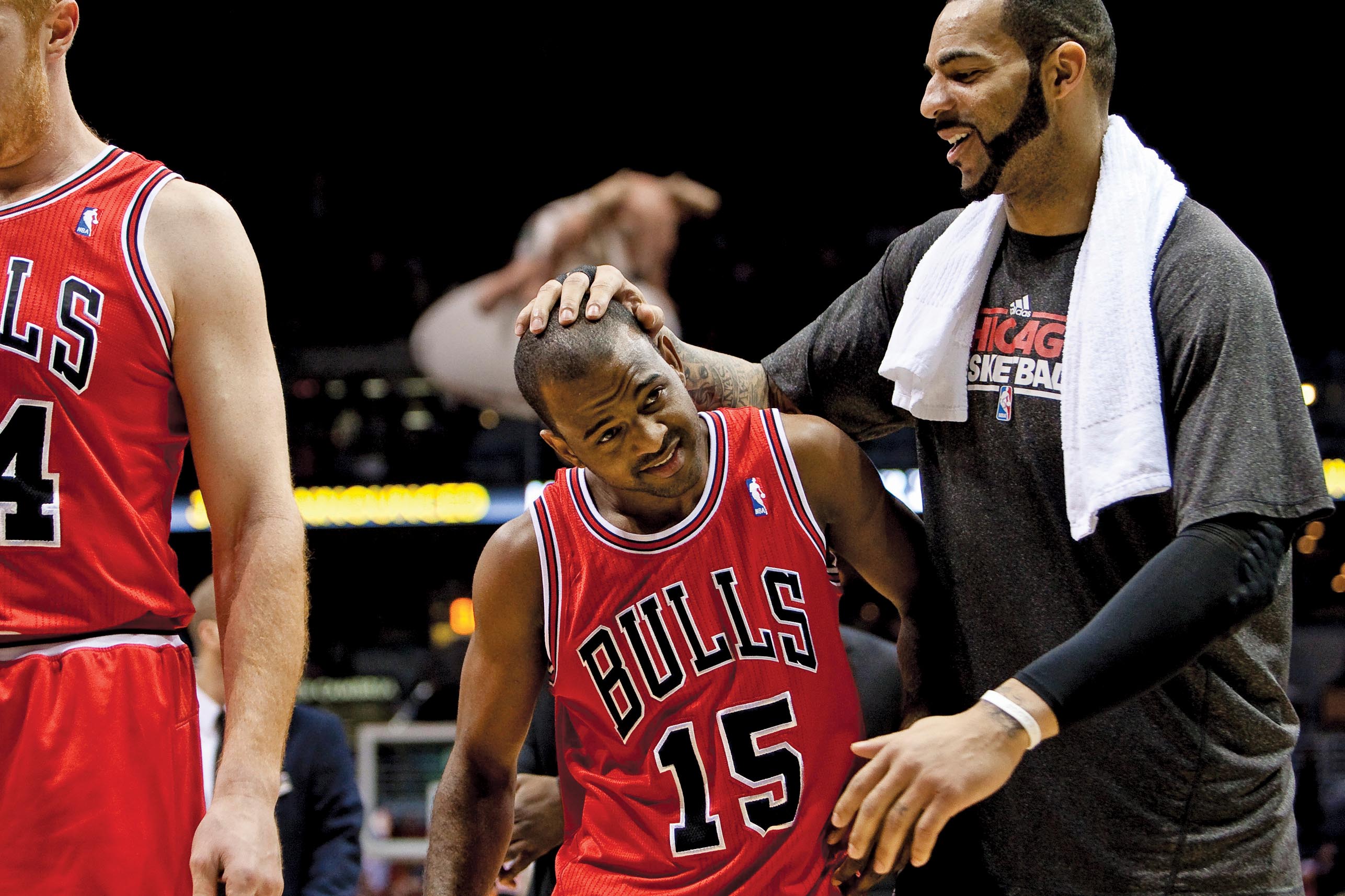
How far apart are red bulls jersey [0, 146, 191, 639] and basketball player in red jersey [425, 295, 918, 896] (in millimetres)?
608

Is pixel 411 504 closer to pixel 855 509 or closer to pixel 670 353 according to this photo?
pixel 670 353

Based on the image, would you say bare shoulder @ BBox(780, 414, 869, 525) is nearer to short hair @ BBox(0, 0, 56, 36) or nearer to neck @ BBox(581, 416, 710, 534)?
neck @ BBox(581, 416, 710, 534)

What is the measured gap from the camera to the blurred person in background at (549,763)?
2967 mm

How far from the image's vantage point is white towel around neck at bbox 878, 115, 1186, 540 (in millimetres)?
1893

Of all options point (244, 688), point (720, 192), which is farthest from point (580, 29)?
point (244, 688)

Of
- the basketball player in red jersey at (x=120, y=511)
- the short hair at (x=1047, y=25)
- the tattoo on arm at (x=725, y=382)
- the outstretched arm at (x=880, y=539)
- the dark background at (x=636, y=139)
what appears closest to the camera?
the basketball player in red jersey at (x=120, y=511)

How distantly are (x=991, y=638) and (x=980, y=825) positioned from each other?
316mm

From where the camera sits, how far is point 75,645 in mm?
1752

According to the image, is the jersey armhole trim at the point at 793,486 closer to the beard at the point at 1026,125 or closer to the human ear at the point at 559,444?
the human ear at the point at 559,444

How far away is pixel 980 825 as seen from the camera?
2205 millimetres

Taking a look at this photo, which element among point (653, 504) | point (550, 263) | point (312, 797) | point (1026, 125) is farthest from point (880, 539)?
point (550, 263)

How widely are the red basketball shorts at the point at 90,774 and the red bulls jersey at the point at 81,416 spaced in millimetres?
55

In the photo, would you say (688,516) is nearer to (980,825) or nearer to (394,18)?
(980,825)

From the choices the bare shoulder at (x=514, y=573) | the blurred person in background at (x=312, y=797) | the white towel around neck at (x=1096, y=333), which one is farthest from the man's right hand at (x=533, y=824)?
the blurred person in background at (x=312, y=797)
